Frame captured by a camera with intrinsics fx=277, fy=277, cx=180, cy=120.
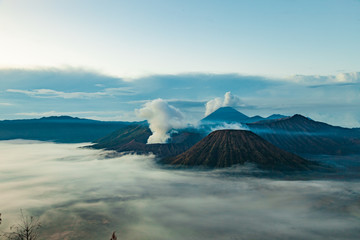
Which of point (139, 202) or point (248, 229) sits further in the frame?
point (139, 202)

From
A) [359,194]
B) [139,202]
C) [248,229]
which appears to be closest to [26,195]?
[139,202]

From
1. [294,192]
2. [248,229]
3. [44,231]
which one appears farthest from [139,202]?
[294,192]

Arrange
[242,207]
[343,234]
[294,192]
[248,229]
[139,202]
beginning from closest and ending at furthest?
1. [343,234]
2. [248,229]
3. [242,207]
4. [139,202]
5. [294,192]

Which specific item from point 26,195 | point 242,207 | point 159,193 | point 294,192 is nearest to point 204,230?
point 242,207

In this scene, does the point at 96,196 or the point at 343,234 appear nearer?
the point at 343,234

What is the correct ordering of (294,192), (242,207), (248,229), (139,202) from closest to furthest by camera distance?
(248,229) < (242,207) < (139,202) < (294,192)

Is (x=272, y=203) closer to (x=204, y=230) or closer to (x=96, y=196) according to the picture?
(x=204, y=230)

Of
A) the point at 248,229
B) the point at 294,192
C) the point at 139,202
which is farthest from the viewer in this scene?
the point at 294,192

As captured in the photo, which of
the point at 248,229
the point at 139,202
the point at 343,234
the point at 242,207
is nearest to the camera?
the point at 343,234

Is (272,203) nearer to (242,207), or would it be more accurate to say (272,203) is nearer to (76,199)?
(242,207)
